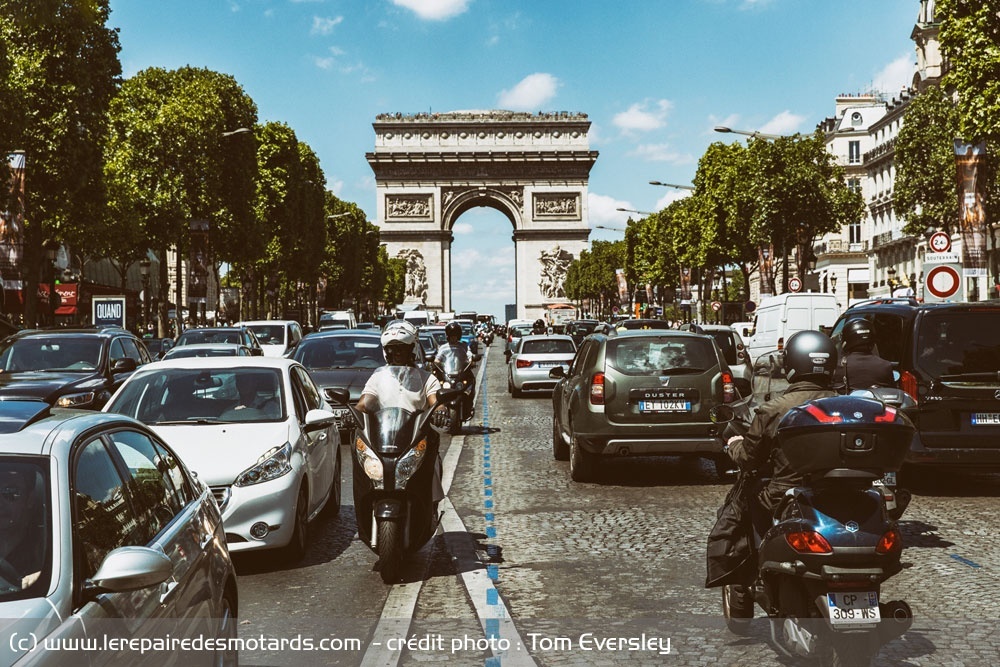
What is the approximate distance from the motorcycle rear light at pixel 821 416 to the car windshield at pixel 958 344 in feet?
24.0

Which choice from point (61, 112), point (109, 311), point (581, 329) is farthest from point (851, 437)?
point (581, 329)

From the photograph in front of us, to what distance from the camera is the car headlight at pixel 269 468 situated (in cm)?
840

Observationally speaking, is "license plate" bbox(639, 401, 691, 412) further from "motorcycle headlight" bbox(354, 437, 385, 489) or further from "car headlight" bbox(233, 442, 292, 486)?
"motorcycle headlight" bbox(354, 437, 385, 489)

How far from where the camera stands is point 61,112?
33.0m

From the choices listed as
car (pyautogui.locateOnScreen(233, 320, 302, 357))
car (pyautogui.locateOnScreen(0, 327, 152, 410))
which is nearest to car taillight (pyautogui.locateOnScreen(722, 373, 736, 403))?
car (pyautogui.locateOnScreen(0, 327, 152, 410))

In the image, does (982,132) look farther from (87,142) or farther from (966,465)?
(87,142)

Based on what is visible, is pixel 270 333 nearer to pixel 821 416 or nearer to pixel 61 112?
pixel 61 112

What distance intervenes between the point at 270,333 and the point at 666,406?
24.4 meters

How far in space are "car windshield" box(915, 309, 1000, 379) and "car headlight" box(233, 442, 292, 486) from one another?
615 cm

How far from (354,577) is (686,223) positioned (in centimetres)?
5886

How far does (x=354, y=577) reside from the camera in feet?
26.7

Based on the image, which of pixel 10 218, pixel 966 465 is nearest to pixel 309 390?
pixel 966 465

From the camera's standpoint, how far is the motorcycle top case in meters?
4.93

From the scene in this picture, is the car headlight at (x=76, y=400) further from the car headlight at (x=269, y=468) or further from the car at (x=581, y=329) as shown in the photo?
the car at (x=581, y=329)
